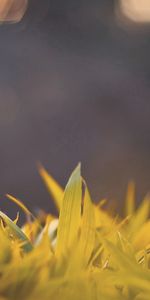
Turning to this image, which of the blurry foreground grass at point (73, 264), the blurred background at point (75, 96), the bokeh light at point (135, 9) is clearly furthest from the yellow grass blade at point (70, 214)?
the bokeh light at point (135, 9)

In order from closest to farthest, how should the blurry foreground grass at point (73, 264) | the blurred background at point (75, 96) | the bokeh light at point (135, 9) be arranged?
the blurry foreground grass at point (73, 264), the blurred background at point (75, 96), the bokeh light at point (135, 9)

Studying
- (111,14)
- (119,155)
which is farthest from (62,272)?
(111,14)

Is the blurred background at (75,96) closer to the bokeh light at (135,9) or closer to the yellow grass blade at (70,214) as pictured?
the bokeh light at (135,9)

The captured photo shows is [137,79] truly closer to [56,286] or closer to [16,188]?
[16,188]

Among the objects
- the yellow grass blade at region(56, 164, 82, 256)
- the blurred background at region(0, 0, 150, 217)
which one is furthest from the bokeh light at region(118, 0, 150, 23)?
the yellow grass blade at region(56, 164, 82, 256)

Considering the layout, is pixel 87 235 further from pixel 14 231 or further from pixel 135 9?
pixel 135 9

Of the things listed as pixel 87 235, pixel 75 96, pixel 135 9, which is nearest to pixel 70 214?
pixel 87 235

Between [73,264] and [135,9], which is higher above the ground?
[135,9]
